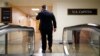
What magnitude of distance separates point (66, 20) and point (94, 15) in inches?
64.3

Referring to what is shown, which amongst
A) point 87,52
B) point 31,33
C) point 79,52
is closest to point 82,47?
point 79,52

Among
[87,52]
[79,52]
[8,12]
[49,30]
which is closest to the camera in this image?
[87,52]

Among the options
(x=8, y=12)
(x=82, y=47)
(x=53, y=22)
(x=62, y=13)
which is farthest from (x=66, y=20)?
(x=82, y=47)

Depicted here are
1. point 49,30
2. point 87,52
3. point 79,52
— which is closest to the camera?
point 87,52

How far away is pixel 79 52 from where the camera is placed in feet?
19.7

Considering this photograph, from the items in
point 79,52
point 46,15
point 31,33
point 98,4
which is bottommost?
point 79,52

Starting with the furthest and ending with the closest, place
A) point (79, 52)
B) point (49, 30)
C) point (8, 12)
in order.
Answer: point (8, 12)
point (49, 30)
point (79, 52)

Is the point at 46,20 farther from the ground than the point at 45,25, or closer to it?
Answer: farther from the ground

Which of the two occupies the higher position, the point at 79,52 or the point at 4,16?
the point at 4,16

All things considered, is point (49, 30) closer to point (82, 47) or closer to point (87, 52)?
point (82, 47)

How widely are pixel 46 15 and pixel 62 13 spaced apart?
5.75m

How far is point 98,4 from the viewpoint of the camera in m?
12.6

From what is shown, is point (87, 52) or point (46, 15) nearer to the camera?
point (87, 52)

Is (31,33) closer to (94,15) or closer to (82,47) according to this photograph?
(82,47)
